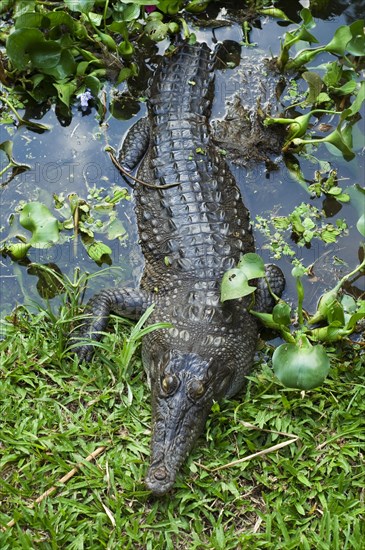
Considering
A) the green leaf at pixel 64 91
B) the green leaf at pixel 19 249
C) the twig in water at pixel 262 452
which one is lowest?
the twig in water at pixel 262 452

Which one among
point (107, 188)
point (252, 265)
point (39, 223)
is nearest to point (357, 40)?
point (107, 188)

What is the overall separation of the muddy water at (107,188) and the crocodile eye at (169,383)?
3.57 ft

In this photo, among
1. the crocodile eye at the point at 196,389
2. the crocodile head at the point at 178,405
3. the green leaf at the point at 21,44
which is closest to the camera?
the crocodile head at the point at 178,405

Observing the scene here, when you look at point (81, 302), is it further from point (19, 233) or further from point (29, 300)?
point (19, 233)

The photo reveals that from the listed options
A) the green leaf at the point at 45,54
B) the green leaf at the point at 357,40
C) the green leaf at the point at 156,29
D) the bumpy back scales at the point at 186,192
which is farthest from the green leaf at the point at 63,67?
the green leaf at the point at 357,40

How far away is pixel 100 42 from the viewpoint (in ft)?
17.3

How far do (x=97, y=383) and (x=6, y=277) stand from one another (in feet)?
3.35

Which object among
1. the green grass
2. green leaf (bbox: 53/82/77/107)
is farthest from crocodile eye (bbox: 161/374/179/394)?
green leaf (bbox: 53/82/77/107)

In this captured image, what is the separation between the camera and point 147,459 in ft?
12.3

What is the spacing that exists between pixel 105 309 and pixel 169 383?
81cm

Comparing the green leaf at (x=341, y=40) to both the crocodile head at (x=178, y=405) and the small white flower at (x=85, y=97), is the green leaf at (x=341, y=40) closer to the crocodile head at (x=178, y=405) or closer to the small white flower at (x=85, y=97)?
the small white flower at (x=85, y=97)

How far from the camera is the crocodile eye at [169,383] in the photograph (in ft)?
12.0

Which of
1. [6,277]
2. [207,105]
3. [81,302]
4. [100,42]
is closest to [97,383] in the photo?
[81,302]

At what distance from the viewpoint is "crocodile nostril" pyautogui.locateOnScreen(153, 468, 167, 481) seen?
3.46 m
